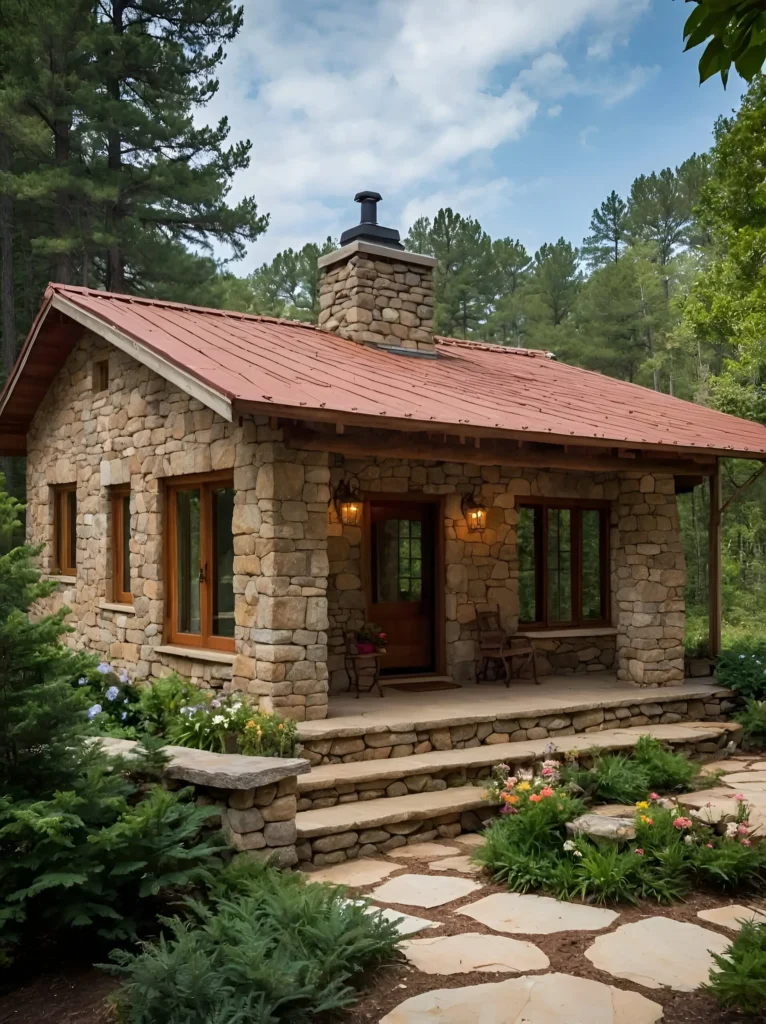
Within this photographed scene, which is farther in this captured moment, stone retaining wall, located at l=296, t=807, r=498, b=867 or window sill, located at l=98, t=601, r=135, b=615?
window sill, located at l=98, t=601, r=135, b=615

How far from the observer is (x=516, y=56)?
22250mm

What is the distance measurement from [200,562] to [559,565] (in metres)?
4.41

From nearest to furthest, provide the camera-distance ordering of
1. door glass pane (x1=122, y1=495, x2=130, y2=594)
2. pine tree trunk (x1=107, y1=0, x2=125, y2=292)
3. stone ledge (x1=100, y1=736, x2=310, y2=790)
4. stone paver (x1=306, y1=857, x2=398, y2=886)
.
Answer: stone ledge (x1=100, y1=736, x2=310, y2=790), stone paver (x1=306, y1=857, x2=398, y2=886), door glass pane (x1=122, y1=495, x2=130, y2=594), pine tree trunk (x1=107, y1=0, x2=125, y2=292)

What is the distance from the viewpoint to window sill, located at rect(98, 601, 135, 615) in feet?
31.2

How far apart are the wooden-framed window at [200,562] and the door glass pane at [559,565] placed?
414 cm

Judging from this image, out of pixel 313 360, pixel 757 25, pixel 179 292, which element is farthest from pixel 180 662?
pixel 179 292

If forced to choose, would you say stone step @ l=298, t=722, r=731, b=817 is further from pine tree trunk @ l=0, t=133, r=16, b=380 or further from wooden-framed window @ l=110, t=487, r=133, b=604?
pine tree trunk @ l=0, t=133, r=16, b=380

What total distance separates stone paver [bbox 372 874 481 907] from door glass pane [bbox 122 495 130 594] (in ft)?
18.3

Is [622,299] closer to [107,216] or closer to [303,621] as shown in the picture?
[107,216]

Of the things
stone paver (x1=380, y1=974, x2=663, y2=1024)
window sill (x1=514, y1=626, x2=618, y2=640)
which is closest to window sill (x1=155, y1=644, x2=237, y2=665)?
window sill (x1=514, y1=626, x2=618, y2=640)

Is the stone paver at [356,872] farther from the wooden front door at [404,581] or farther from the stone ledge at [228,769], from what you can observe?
the wooden front door at [404,581]

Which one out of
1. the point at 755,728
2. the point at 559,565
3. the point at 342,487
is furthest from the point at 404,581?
the point at 755,728

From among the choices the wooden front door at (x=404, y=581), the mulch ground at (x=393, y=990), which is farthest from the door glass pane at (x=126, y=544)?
the mulch ground at (x=393, y=990)

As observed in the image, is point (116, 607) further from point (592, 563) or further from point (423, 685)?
point (592, 563)
